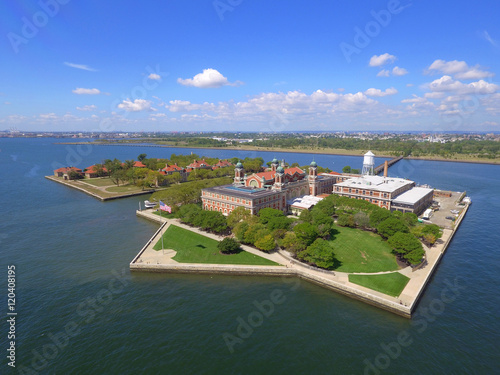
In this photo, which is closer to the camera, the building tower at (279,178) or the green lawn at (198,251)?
the green lawn at (198,251)

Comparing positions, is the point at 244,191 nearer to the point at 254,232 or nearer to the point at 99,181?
the point at 254,232

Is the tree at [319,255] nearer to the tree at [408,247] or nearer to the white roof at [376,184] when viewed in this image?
the tree at [408,247]

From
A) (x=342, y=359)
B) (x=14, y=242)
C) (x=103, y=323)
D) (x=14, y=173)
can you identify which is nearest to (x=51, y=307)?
(x=103, y=323)

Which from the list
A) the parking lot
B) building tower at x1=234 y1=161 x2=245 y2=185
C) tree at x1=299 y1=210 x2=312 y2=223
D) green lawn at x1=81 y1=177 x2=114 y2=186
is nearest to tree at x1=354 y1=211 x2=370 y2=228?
tree at x1=299 y1=210 x2=312 y2=223

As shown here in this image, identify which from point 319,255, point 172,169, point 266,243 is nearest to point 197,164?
point 172,169

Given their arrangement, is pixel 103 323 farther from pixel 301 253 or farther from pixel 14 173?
pixel 14 173

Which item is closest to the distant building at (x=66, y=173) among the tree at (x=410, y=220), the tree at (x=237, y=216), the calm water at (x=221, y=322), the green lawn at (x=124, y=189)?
the green lawn at (x=124, y=189)
